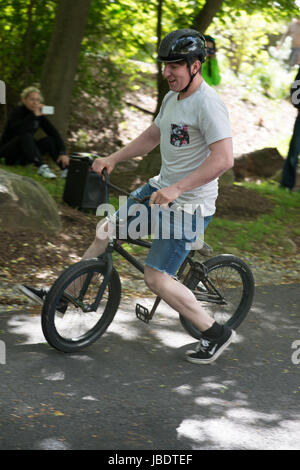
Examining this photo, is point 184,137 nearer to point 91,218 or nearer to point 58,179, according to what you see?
point 91,218

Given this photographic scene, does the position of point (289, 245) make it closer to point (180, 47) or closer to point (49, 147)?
point (49, 147)

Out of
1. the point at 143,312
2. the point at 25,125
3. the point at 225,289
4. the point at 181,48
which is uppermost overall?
the point at 181,48

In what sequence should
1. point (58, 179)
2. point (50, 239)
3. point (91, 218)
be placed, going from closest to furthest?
point (50, 239) < point (91, 218) < point (58, 179)

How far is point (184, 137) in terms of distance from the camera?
459cm

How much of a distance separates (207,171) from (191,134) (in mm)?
313

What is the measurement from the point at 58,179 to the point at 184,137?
5.84 m

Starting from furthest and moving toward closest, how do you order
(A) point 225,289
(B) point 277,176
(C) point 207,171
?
(B) point 277,176 < (A) point 225,289 < (C) point 207,171

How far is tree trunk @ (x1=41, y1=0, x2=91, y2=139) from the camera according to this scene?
34.5 feet

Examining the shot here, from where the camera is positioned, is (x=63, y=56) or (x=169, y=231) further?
(x=63, y=56)

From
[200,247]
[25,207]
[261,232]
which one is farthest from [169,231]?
[261,232]

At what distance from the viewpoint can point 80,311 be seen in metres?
4.96

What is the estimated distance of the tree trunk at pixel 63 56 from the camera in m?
10.5

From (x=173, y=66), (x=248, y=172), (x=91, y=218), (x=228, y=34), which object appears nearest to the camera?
(x=173, y=66)

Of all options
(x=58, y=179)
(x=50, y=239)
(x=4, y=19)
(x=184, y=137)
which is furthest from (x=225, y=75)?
(x=184, y=137)
